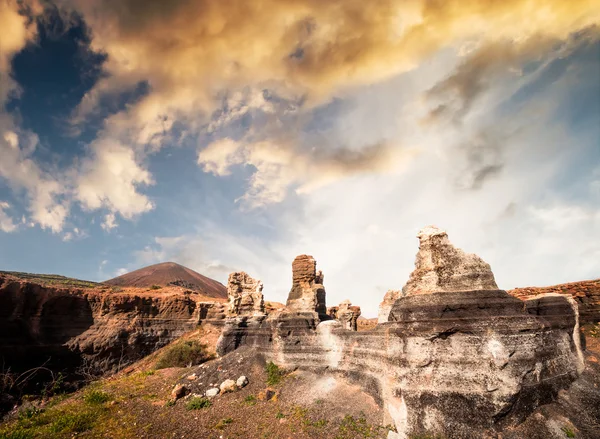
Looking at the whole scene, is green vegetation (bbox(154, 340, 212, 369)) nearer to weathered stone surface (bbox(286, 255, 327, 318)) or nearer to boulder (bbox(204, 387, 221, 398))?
boulder (bbox(204, 387, 221, 398))

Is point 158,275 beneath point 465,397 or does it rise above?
above

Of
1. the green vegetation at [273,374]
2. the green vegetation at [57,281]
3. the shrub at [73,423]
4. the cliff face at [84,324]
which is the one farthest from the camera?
the green vegetation at [57,281]

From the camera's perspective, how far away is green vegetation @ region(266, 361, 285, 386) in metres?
11.0

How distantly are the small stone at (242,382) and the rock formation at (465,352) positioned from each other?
579 cm

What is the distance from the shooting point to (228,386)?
35.5 ft

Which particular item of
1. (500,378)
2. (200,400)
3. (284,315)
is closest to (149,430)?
(200,400)

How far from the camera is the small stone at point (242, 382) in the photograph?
36.3 feet

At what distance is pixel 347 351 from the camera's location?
32.8ft

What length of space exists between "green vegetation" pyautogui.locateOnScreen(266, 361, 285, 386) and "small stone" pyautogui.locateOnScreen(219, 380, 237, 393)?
1393 millimetres

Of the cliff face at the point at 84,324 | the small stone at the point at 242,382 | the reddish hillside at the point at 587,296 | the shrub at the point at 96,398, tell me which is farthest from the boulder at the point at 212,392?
the reddish hillside at the point at 587,296

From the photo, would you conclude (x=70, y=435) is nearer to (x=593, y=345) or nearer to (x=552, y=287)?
(x=593, y=345)

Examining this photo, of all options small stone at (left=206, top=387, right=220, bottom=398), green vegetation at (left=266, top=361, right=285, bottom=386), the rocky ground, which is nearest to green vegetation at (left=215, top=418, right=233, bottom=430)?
the rocky ground

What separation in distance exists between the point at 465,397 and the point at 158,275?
249ft

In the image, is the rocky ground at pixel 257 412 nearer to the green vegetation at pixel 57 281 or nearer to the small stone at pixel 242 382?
the small stone at pixel 242 382
